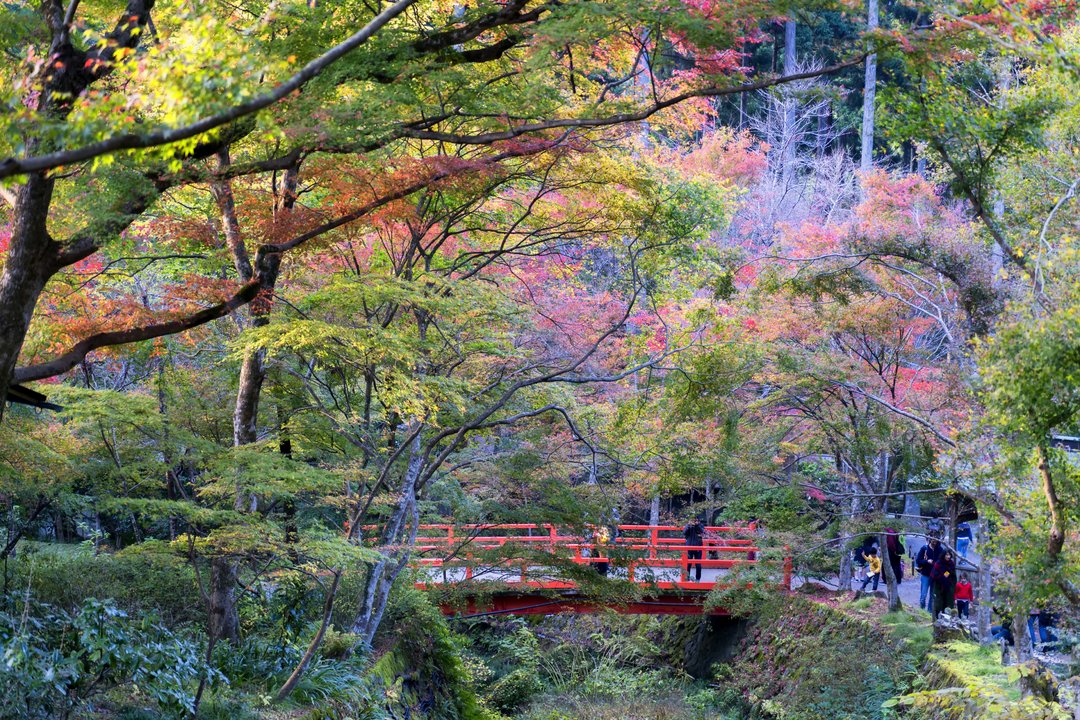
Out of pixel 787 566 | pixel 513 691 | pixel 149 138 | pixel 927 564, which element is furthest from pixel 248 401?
pixel 927 564

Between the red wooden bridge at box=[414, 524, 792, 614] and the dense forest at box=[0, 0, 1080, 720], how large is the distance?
0.14m

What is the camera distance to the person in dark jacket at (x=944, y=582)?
13.2 metres

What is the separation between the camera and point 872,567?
17109 millimetres

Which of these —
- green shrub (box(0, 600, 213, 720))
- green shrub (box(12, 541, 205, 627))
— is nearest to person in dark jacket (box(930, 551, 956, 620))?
green shrub (box(12, 541, 205, 627))

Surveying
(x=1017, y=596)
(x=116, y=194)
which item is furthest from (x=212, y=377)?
(x=1017, y=596)

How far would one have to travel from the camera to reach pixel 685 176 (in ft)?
42.6

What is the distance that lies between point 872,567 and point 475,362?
9159mm

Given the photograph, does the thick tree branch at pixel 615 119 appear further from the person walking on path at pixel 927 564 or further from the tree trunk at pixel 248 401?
the person walking on path at pixel 927 564

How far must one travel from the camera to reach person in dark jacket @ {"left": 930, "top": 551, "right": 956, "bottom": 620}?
1325cm

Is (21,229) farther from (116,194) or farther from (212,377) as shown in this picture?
(212,377)

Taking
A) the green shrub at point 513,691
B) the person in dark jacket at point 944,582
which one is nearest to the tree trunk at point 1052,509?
the person in dark jacket at point 944,582

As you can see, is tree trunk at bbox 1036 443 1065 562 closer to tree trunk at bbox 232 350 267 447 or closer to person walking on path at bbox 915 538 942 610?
person walking on path at bbox 915 538 942 610

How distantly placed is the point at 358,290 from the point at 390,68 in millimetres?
2297

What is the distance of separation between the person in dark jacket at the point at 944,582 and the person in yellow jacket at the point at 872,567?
3.10 meters
